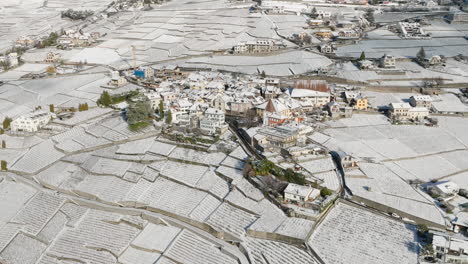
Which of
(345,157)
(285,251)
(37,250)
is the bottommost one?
(37,250)

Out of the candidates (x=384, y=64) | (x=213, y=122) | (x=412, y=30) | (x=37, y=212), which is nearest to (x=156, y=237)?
(x=37, y=212)

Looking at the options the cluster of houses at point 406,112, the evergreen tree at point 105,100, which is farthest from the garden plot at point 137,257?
the cluster of houses at point 406,112

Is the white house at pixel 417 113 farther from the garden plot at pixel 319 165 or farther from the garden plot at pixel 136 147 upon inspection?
the garden plot at pixel 136 147

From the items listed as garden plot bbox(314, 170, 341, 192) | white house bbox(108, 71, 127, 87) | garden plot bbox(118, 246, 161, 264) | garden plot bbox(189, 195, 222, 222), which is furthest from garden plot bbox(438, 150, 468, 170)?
white house bbox(108, 71, 127, 87)

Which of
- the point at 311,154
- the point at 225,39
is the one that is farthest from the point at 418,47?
the point at 311,154

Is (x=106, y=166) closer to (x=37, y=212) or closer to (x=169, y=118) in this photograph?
(x=37, y=212)

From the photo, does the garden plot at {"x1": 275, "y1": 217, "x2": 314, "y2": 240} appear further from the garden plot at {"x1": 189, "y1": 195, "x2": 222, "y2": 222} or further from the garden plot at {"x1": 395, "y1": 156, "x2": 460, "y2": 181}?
the garden plot at {"x1": 395, "y1": 156, "x2": 460, "y2": 181}

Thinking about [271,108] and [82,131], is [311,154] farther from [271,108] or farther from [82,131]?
[82,131]
